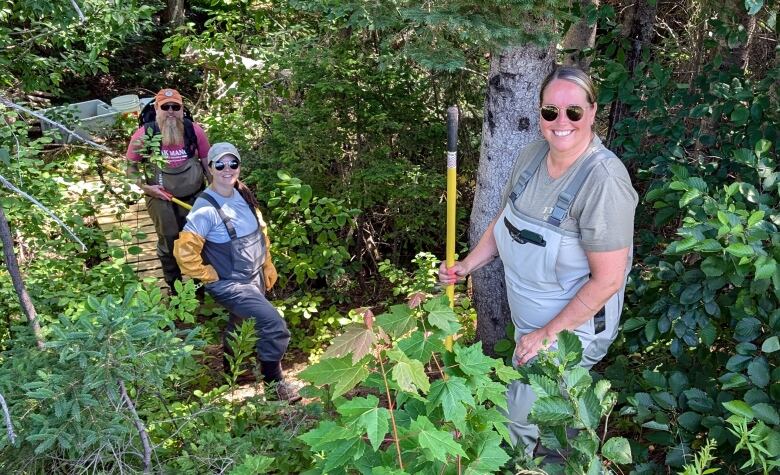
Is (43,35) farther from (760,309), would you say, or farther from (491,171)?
(760,309)

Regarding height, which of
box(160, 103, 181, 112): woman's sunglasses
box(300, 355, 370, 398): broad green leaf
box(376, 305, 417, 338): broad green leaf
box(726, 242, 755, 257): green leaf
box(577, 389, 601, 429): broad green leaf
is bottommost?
box(577, 389, 601, 429): broad green leaf

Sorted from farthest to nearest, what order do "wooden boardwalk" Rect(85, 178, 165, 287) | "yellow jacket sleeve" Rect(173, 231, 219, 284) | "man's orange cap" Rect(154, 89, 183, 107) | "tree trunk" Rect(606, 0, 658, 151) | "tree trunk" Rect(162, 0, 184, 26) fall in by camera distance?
1. "tree trunk" Rect(162, 0, 184, 26)
2. "wooden boardwalk" Rect(85, 178, 165, 287)
3. "man's orange cap" Rect(154, 89, 183, 107)
4. "tree trunk" Rect(606, 0, 658, 151)
5. "yellow jacket sleeve" Rect(173, 231, 219, 284)

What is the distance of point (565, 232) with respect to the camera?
2.48m

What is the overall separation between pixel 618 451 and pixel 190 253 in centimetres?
276

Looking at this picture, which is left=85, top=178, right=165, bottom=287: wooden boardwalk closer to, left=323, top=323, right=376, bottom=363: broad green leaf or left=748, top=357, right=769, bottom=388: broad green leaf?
left=323, top=323, right=376, bottom=363: broad green leaf

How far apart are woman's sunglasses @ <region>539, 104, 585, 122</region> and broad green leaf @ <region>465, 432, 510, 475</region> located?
1264 millimetres

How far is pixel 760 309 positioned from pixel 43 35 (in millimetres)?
4951

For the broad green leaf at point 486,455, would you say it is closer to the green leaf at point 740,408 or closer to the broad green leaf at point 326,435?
the broad green leaf at point 326,435

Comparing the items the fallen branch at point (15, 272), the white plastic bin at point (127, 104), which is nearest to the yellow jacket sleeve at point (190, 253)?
the fallen branch at point (15, 272)

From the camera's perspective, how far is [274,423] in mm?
3359

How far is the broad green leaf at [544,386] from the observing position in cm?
199

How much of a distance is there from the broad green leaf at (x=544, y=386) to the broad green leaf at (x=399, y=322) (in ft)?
1.39

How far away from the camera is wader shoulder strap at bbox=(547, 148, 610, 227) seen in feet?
8.03

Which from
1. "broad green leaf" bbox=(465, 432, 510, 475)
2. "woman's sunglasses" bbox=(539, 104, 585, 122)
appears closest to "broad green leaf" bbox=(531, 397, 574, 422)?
"broad green leaf" bbox=(465, 432, 510, 475)
